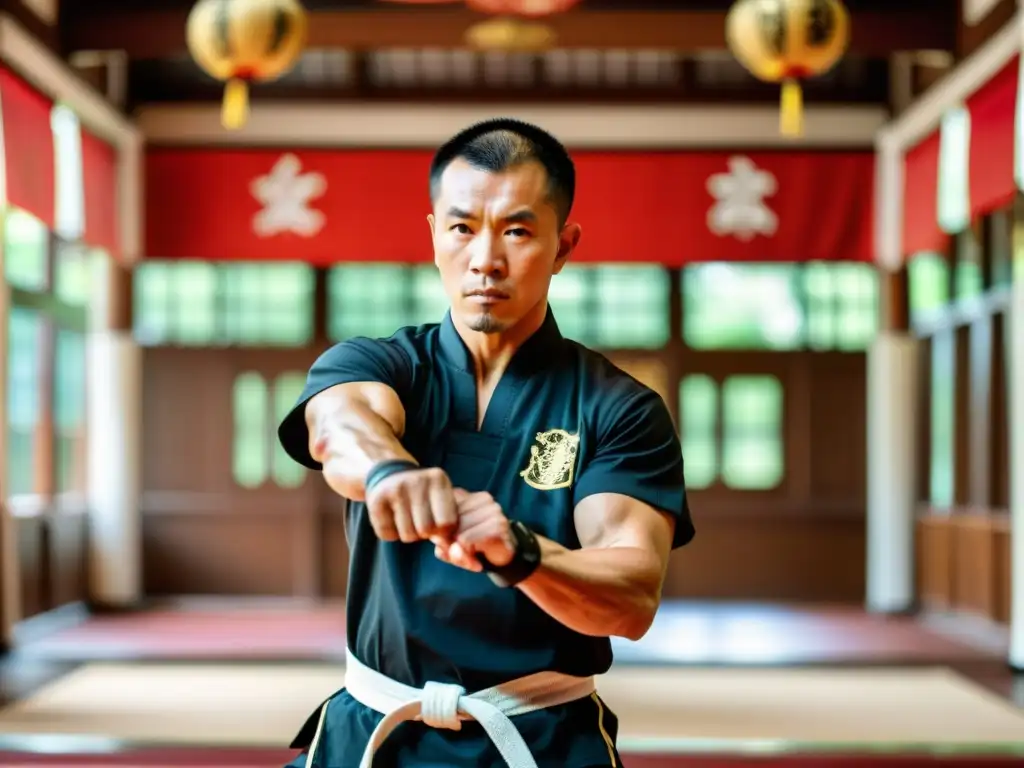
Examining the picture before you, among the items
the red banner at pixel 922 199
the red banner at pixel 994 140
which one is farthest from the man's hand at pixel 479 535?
the red banner at pixel 922 199

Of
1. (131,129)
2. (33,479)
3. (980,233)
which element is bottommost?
(33,479)

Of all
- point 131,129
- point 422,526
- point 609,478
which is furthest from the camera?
point 131,129

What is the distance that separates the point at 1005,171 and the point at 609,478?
4.91 m

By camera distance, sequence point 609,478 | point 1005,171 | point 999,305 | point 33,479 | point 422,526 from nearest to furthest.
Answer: point 422,526
point 609,478
point 1005,171
point 999,305
point 33,479

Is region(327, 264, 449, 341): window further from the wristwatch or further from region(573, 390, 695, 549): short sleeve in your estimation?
the wristwatch

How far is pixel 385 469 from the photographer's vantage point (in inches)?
40.0

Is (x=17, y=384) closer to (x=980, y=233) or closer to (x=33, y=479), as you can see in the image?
(x=33, y=479)

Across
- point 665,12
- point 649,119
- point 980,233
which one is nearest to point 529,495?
point 665,12

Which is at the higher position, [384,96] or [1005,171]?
[384,96]

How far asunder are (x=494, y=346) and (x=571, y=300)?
6.96 m

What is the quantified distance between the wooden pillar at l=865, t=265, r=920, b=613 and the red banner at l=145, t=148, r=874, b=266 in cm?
60

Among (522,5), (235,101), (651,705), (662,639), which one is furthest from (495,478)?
(662,639)

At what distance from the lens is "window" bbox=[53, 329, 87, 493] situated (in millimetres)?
7379

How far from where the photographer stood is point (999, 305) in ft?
21.4
